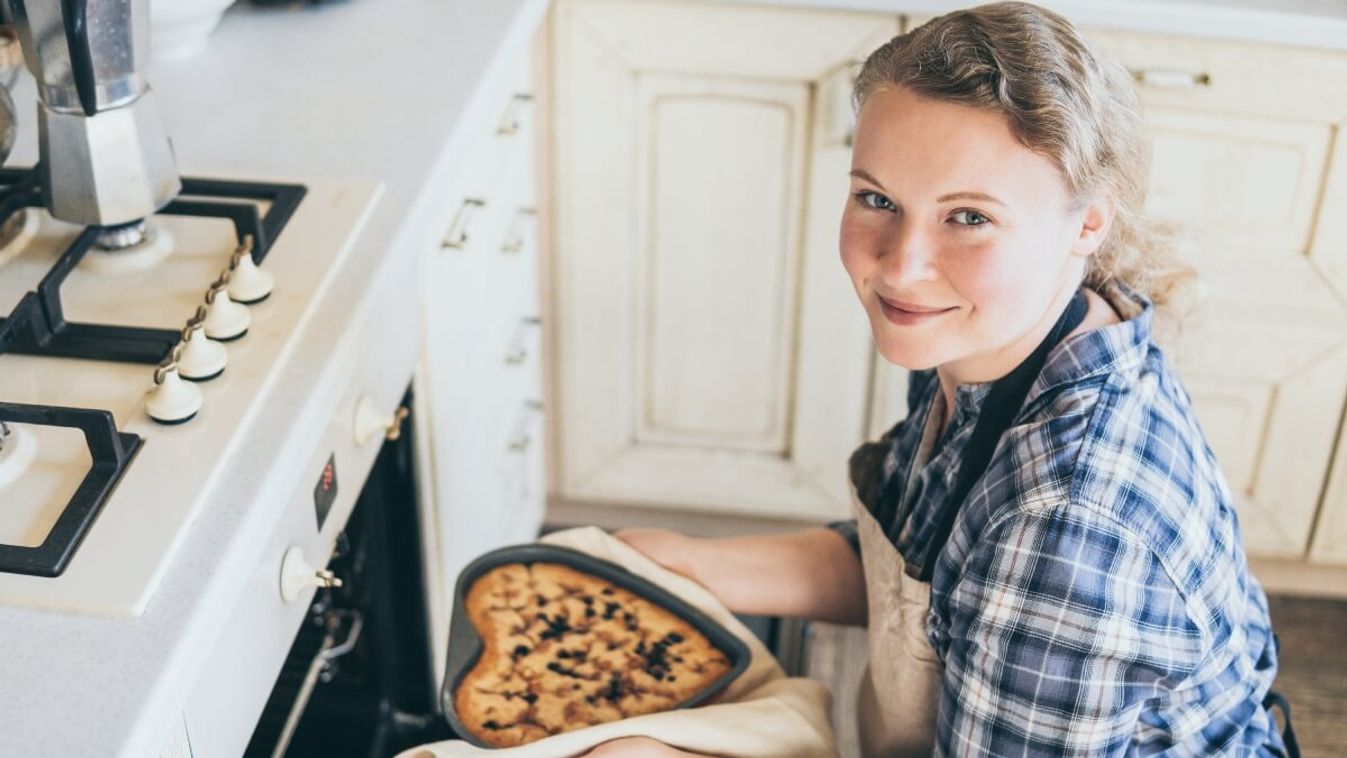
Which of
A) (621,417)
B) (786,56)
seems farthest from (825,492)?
(786,56)

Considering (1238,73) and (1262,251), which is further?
(1262,251)

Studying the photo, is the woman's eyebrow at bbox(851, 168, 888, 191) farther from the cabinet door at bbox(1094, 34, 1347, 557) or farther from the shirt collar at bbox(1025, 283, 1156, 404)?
the cabinet door at bbox(1094, 34, 1347, 557)

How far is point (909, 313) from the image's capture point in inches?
41.6

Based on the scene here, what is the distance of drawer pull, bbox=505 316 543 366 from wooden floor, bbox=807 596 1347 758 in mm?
566

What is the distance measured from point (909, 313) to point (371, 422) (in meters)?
0.46

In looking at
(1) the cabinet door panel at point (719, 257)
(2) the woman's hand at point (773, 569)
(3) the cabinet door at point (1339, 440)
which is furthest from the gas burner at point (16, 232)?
(3) the cabinet door at point (1339, 440)

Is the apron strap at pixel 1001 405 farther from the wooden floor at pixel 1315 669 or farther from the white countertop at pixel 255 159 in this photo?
the wooden floor at pixel 1315 669

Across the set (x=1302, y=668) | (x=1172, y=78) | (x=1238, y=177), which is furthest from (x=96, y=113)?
(x=1302, y=668)

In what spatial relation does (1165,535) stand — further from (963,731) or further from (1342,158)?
(1342,158)

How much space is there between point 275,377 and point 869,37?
106 cm

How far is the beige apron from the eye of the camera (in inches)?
44.8

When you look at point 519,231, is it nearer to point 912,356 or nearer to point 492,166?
point 492,166

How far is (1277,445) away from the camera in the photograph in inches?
78.7

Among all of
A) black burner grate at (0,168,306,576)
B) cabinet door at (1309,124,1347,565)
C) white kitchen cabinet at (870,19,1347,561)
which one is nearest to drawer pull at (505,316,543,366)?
white kitchen cabinet at (870,19,1347,561)
